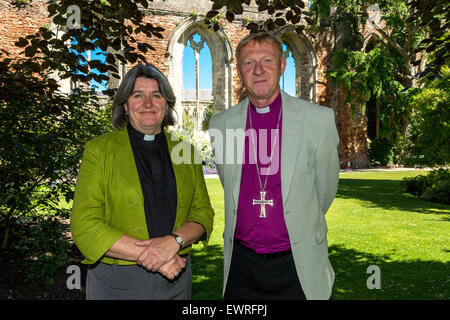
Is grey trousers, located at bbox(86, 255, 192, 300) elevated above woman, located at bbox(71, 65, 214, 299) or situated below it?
below

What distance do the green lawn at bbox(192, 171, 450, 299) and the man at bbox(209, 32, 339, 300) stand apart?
6.62 feet

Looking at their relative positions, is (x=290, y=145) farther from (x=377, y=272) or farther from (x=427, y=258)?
(x=427, y=258)

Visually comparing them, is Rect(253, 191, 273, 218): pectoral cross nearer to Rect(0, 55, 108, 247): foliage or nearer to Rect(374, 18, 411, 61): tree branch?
Rect(0, 55, 108, 247): foliage

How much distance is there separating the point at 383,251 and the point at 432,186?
6327 millimetres

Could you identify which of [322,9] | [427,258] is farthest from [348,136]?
[427,258]

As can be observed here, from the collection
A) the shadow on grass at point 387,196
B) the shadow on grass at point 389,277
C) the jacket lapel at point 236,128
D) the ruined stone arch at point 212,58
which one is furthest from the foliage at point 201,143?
the jacket lapel at point 236,128

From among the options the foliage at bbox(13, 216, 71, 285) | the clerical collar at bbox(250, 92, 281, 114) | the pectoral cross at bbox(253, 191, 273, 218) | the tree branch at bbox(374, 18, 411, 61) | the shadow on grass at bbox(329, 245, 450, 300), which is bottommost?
the shadow on grass at bbox(329, 245, 450, 300)

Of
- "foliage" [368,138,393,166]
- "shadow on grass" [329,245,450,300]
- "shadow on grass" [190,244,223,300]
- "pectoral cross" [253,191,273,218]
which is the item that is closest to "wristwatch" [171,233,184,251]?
"pectoral cross" [253,191,273,218]

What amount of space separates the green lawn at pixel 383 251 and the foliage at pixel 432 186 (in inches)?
21.2

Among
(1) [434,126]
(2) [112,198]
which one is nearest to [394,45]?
(1) [434,126]

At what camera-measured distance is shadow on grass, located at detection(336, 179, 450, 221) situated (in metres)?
9.24
